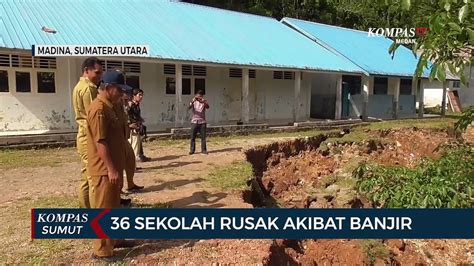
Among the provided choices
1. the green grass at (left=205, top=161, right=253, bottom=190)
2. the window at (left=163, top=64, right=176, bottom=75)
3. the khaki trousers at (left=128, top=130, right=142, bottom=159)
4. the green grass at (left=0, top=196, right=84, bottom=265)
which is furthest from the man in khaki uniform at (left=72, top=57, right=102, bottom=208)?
the window at (left=163, top=64, right=176, bottom=75)

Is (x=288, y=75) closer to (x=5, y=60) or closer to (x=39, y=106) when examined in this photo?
(x=39, y=106)

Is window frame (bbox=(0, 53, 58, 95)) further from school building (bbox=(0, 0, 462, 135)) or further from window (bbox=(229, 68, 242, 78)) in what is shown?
window (bbox=(229, 68, 242, 78))

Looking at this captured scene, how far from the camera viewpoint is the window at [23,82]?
39.5 feet

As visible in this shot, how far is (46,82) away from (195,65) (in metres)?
Result: 5.24

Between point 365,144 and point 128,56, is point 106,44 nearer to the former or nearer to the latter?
point 128,56

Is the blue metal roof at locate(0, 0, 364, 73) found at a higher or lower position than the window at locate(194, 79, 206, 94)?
higher

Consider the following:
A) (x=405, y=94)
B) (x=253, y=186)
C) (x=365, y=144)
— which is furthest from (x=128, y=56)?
(x=405, y=94)

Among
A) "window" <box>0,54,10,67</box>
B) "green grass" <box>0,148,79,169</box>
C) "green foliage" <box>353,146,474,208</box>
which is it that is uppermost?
"window" <box>0,54,10,67</box>

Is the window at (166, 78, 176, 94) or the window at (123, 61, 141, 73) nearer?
the window at (123, 61, 141, 73)

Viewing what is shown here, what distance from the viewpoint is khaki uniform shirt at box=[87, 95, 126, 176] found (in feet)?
12.4

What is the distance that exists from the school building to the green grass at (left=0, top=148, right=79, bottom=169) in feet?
5.84

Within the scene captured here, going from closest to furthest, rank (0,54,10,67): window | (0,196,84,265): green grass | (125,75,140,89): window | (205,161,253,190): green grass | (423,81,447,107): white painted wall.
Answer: (0,196,84,265): green grass, (205,161,253,190): green grass, (0,54,10,67): window, (125,75,140,89): window, (423,81,447,107): white painted wall

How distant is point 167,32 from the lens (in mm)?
15086

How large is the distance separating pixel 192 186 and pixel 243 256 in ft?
9.76
